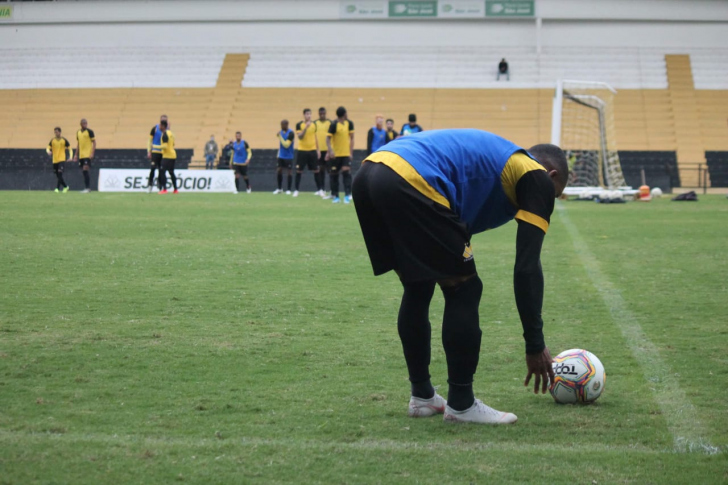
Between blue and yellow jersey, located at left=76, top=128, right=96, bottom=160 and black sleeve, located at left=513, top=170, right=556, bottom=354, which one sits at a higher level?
blue and yellow jersey, located at left=76, top=128, right=96, bottom=160

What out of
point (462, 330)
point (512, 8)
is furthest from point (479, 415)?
point (512, 8)

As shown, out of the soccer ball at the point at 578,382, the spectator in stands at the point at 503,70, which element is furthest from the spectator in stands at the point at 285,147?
the soccer ball at the point at 578,382

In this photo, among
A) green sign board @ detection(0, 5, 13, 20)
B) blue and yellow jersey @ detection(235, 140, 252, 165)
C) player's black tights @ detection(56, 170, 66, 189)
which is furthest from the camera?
green sign board @ detection(0, 5, 13, 20)

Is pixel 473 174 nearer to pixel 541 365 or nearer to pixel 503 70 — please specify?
pixel 541 365

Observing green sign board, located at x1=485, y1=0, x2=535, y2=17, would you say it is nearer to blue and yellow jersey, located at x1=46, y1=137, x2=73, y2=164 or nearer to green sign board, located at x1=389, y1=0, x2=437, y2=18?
green sign board, located at x1=389, y1=0, x2=437, y2=18

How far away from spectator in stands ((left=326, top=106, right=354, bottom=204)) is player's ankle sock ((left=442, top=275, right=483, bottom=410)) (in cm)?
1618

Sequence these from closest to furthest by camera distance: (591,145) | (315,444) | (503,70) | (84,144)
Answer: (315,444)
(84,144)
(591,145)
(503,70)

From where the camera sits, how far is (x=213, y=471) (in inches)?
125

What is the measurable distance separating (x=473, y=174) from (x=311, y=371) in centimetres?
164

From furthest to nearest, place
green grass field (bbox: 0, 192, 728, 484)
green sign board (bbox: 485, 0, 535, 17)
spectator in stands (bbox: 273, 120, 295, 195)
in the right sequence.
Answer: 1. green sign board (bbox: 485, 0, 535, 17)
2. spectator in stands (bbox: 273, 120, 295, 195)
3. green grass field (bbox: 0, 192, 728, 484)

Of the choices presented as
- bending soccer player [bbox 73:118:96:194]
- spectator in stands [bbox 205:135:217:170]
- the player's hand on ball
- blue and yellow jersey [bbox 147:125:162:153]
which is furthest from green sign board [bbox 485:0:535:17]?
the player's hand on ball

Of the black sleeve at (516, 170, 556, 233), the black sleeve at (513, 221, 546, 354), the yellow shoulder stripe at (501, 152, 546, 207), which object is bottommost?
the black sleeve at (513, 221, 546, 354)

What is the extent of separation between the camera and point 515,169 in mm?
3707

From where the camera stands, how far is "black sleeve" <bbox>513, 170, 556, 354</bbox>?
3.61 m
